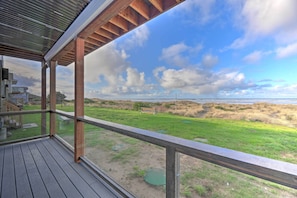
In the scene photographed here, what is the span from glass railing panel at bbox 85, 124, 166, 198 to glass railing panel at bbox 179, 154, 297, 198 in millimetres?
239

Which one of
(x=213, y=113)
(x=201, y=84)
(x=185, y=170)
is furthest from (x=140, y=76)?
(x=185, y=170)

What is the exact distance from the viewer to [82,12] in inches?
94.9

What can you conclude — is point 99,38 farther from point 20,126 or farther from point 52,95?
point 20,126

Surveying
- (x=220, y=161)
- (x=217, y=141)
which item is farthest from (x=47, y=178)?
(x=217, y=141)

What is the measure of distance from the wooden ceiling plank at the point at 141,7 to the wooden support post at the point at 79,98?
1429 mm

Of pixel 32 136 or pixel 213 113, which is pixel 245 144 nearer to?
pixel 213 113

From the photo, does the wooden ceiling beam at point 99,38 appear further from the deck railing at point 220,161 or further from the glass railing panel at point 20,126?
the glass railing panel at point 20,126

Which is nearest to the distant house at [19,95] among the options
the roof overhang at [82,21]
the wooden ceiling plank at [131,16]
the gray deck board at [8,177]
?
the gray deck board at [8,177]

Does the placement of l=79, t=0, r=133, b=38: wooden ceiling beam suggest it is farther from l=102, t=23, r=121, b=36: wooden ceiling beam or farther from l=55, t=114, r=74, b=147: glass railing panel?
l=55, t=114, r=74, b=147: glass railing panel

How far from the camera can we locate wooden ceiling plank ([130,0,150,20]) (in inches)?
81.0

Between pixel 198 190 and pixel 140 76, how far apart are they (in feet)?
17.5

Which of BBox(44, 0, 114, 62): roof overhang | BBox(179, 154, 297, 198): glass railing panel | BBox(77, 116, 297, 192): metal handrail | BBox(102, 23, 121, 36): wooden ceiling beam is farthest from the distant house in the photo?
BBox(179, 154, 297, 198): glass railing panel

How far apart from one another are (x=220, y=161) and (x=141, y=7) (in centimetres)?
221

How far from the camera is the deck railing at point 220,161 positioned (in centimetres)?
74
